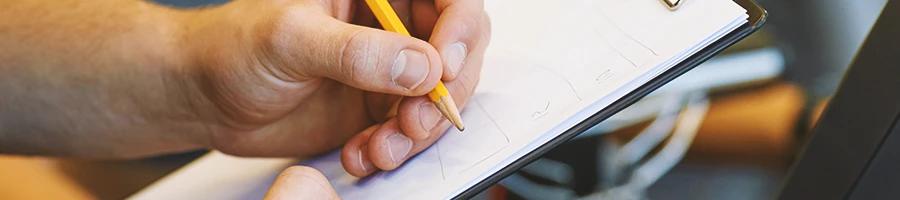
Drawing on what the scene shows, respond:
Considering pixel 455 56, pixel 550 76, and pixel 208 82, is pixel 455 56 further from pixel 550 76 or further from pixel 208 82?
pixel 208 82

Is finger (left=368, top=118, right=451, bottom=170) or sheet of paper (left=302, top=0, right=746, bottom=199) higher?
sheet of paper (left=302, top=0, right=746, bottom=199)

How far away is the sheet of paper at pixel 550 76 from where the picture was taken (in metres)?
0.38

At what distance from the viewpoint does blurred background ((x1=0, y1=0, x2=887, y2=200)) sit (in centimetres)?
48

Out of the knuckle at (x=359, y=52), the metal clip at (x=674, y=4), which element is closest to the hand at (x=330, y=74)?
the knuckle at (x=359, y=52)

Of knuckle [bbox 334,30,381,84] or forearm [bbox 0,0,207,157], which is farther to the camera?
forearm [bbox 0,0,207,157]

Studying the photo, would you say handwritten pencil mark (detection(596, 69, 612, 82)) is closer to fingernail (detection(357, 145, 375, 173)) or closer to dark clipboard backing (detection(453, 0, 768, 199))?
dark clipboard backing (detection(453, 0, 768, 199))

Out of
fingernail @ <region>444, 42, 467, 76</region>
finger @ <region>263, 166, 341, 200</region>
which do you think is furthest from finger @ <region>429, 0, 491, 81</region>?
finger @ <region>263, 166, 341, 200</region>

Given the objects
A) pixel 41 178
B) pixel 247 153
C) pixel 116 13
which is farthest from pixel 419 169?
pixel 41 178

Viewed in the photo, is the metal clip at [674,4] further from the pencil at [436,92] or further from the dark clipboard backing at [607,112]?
the pencil at [436,92]

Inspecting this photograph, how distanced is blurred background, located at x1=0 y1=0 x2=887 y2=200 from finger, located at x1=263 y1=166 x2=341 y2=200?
148mm

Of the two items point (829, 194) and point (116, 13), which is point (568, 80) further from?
point (116, 13)

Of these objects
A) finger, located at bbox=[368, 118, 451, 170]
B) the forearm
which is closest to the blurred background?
finger, located at bbox=[368, 118, 451, 170]

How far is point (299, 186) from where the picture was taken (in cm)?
35

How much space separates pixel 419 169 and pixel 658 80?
0.51 feet
